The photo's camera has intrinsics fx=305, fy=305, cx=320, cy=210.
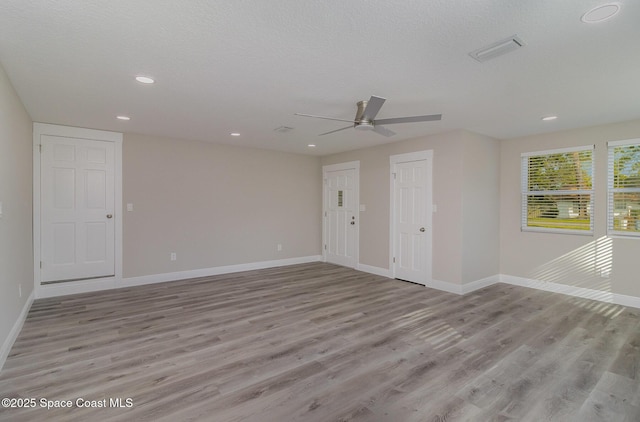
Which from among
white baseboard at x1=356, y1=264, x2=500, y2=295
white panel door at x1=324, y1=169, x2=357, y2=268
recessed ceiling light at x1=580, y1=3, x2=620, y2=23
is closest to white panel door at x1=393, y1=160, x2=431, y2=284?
white baseboard at x1=356, y1=264, x2=500, y2=295

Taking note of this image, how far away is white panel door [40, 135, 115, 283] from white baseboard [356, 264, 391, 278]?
4421mm

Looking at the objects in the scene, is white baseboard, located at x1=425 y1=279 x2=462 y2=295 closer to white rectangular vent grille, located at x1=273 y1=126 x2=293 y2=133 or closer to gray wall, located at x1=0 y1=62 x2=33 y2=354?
white rectangular vent grille, located at x1=273 y1=126 x2=293 y2=133

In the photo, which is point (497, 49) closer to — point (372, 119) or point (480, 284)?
point (372, 119)

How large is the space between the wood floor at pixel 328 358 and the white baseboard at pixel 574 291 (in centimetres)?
20

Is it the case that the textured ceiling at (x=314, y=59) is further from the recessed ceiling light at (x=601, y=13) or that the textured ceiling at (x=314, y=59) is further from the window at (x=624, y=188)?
the window at (x=624, y=188)

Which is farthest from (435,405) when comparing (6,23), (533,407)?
(6,23)

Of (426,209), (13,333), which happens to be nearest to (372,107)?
(426,209)

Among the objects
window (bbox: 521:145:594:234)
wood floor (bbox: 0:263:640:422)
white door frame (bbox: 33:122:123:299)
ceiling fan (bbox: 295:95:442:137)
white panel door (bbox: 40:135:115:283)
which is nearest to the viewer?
wood floor (bbox: 0:263:640:422)

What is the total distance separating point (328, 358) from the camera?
270cm

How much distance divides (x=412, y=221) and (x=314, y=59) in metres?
A: 3.62

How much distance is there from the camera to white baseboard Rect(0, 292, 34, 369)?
8.39 ft

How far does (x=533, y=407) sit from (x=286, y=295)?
3.16m

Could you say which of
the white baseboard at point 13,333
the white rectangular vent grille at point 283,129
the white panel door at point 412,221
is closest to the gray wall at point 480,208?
the white panel door at point 412,221

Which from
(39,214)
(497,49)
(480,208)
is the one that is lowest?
(39,214)
